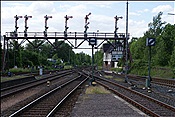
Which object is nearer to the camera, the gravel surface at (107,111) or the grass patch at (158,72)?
the gravel surface at (107,111)

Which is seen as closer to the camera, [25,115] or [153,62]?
[25,115]

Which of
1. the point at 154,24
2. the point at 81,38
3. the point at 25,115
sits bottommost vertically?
the point at 25,115

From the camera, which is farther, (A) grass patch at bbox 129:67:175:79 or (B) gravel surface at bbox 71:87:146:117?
(A) grass patch at bbox 129:67:175:79

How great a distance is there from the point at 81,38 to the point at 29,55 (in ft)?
135

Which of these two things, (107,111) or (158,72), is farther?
(158,72)

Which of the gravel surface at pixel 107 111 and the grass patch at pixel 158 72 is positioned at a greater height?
the grass patch at pixel 158 72

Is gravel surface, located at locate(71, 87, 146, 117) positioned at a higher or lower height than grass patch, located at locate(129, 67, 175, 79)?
lower

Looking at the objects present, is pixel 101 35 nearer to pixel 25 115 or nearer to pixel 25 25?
pixel 25 25

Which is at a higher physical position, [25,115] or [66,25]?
[66,25]

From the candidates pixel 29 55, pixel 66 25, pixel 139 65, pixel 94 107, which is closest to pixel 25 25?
pixel 66 25

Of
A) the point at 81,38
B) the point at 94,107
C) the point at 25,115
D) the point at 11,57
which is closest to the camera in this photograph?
the point at 25,115

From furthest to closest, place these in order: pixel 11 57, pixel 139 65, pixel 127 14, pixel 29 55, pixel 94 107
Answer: pixel 29 55 < pixel 11 57 < pixel 139 65 < pixel 127 14 < pixel 94 107

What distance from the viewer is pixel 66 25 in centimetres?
4553

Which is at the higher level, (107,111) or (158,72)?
(158,72)
